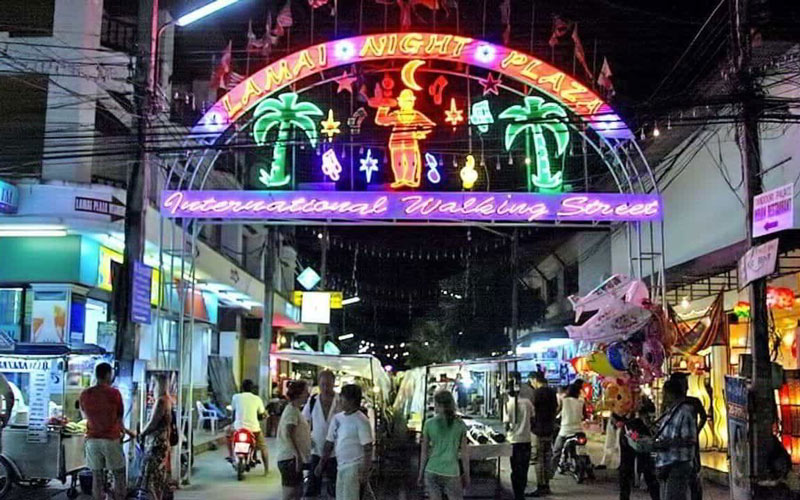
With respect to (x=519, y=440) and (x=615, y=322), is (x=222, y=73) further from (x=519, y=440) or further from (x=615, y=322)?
(x=519, y=440)

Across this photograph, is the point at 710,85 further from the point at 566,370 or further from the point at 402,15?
the point at 566,370

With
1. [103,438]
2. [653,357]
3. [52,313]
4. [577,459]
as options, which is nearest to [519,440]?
[653,357]

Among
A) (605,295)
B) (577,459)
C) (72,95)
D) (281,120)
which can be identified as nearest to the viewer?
(605,295)

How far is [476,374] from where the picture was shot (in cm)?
1481

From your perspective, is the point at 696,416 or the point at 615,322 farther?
the point at 615,322

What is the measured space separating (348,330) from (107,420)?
53004 millimetres

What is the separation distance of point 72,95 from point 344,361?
763cm

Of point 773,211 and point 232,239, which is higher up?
point 232,239

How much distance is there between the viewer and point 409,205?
44.4 ft

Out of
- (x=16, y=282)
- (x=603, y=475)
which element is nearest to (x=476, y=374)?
(x=603, y=475)

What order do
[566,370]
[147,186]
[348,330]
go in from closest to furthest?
[147,186] < [566,370] < [348,330]

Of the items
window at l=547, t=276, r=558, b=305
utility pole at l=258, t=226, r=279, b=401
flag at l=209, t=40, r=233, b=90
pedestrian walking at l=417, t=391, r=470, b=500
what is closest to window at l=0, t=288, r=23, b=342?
flag at l=209, t=40, r=233, b=90

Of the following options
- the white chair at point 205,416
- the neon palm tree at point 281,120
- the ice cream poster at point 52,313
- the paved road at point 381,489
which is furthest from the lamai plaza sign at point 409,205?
the white chair at point 205,416

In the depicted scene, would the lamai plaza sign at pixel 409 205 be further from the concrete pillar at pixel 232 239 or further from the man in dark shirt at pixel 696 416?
the concrete pillar at pixel 232 239
